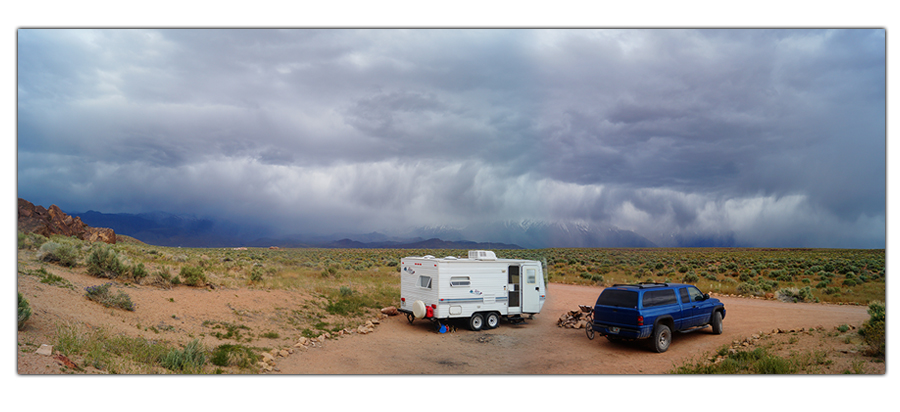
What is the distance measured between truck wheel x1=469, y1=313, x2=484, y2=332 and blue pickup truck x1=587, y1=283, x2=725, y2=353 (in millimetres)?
4342

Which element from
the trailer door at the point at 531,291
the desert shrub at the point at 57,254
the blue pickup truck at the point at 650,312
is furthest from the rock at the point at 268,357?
the desert shrub at the point at 57,254

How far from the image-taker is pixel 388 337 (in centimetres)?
1412

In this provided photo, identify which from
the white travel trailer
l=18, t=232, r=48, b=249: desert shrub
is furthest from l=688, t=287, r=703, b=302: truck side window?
l=18, t=232, r=48, b=249: desert shrub

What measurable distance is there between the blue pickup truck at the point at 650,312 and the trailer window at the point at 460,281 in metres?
4.54

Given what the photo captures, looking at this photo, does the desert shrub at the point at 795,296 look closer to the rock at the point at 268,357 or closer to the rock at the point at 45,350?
the rock at the point at 268,357

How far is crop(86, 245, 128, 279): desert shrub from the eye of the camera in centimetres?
1464

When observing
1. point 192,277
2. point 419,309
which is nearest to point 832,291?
point 419,309

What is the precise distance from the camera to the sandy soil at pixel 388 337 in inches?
401

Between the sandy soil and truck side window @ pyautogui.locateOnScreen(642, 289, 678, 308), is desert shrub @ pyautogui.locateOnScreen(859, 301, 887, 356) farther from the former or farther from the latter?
truck side window @ pyautogui.locateOnScreen(642, 289, 678, 308)

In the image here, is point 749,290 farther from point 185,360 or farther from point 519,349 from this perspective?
point 185,360

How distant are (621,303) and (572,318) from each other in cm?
507

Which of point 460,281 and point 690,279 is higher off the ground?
point 460,281

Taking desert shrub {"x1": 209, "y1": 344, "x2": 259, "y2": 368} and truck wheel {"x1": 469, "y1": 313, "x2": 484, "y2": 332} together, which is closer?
desert shrub {"x1": 209, "y1": 344, "x2": 259, "y2": 368}

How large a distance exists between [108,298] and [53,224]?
23.8 feet
